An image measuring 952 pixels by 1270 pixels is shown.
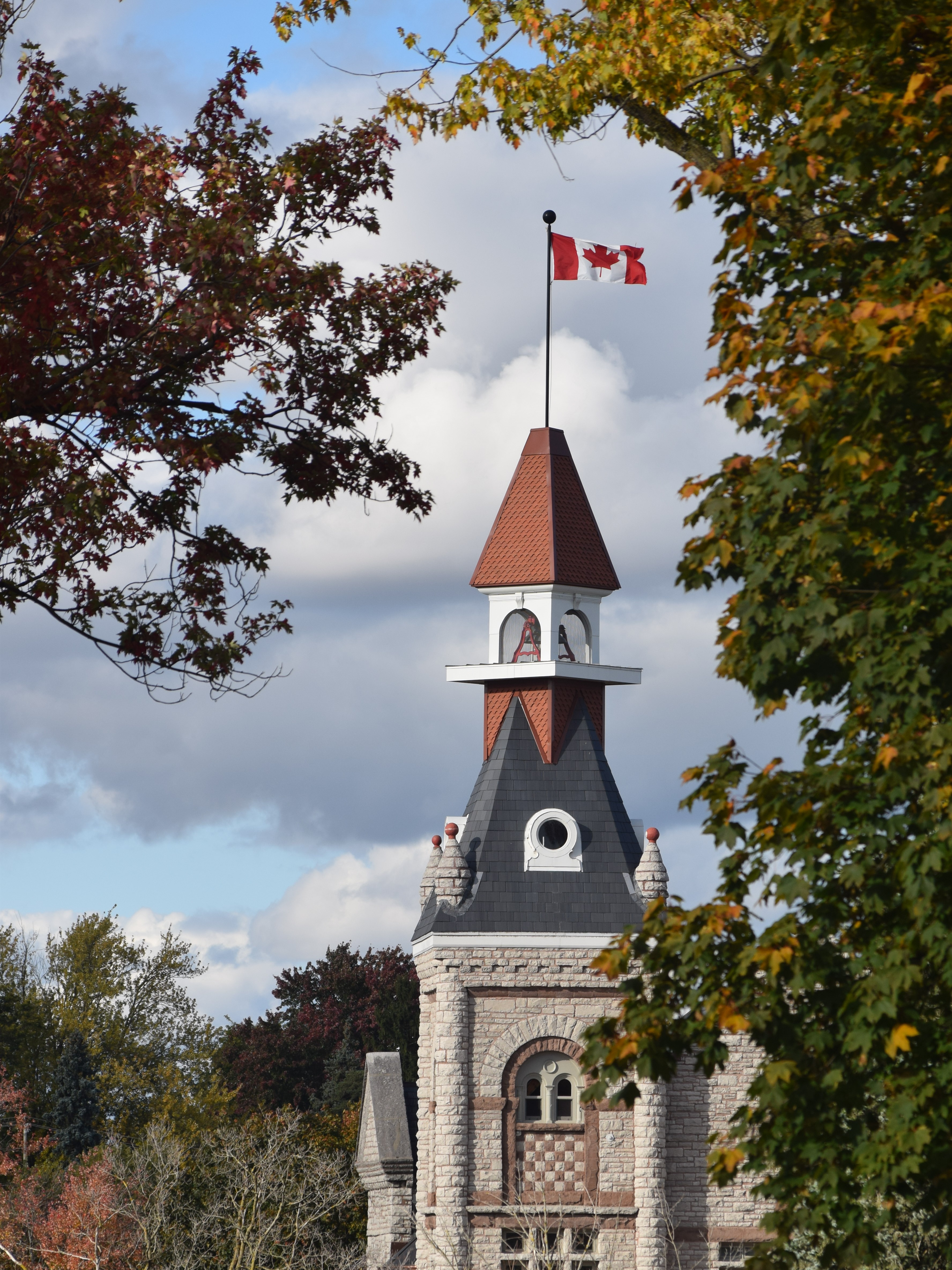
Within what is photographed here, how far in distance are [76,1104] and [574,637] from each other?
28896 millimetres

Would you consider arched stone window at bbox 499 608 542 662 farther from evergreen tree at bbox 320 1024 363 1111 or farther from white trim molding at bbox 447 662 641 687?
evergreen tree at bbox 320 1024 363 1111

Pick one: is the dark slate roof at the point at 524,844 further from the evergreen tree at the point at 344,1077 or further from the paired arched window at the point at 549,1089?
the evergreen tree at the point at 344,1077

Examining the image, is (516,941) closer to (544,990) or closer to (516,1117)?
(544,990)

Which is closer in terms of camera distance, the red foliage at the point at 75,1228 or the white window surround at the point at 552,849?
the red foliage at the point at 75,1228

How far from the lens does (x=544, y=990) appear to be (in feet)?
110

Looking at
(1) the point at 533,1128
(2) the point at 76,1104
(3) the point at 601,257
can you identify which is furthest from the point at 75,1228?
(3) the point at 601,257

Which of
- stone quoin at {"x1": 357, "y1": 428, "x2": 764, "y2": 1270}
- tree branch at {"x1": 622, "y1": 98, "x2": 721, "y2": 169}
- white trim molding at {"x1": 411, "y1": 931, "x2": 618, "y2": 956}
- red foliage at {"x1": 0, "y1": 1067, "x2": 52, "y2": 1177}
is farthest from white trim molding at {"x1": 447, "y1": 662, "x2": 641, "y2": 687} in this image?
tree branch at {"x1": 622, "y1": 98, "x2": 721, "y2": 169}

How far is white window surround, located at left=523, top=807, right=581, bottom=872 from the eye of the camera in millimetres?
34938

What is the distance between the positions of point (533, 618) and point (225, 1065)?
103 ft

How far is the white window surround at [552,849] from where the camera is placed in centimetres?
3494

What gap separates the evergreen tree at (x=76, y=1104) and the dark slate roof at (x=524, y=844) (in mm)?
25016

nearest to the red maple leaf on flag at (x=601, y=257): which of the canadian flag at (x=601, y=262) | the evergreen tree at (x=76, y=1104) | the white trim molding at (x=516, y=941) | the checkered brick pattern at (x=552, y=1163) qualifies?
the canadian flag at (x=601, y=262)

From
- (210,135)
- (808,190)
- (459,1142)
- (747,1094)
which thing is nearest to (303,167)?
(210,135)

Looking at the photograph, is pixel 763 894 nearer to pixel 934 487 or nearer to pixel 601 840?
pixel 934 487
